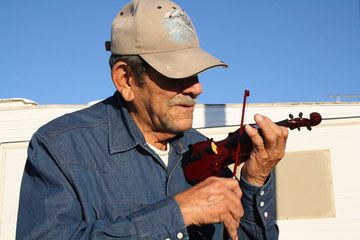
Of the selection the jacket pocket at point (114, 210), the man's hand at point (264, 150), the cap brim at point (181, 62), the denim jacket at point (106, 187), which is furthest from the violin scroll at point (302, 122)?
the jacket pocket at point (114, 210)

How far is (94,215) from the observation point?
207 centimetres

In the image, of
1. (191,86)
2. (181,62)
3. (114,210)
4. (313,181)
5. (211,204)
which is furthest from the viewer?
(313,181)

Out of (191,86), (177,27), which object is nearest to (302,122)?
(191,86)

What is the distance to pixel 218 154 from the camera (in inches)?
102

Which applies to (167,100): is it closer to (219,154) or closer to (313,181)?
(219,154)

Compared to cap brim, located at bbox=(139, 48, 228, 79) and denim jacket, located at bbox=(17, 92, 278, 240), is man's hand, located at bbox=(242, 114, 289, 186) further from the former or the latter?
cap brim, located at bbox=(139, 48, 228, 79)

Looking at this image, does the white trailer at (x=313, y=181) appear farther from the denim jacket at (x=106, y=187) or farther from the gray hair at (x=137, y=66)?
the gray hair at (x=137, y=66)

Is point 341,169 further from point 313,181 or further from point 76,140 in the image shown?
point 76,140

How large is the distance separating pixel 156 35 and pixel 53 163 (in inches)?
35.3

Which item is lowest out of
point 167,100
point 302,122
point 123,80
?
point 302,122

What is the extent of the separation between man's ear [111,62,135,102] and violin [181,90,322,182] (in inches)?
19.9

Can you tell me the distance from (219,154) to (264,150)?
30 centimetres

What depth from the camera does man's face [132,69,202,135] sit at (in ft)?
7.99

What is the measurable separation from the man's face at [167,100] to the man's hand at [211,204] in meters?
0.55
